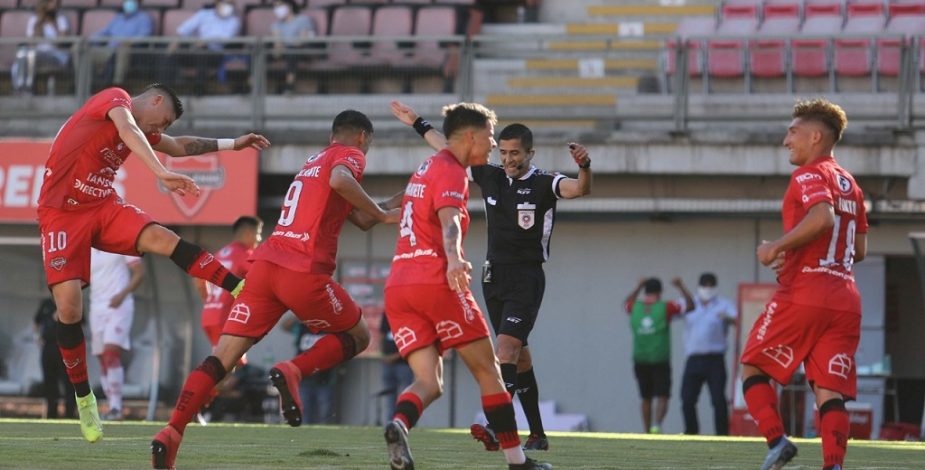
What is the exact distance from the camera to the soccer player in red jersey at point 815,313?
8.39 metres

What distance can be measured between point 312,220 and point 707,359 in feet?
34.5

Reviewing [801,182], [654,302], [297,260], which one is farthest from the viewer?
[654,302]

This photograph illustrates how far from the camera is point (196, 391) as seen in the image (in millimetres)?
8578

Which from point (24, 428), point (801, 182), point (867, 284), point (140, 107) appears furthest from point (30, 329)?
point (801, 182)

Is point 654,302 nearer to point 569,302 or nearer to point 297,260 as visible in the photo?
point 569,302

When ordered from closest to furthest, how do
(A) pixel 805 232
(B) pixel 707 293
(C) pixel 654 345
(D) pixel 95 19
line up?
1. (A) pixel 805 232
2. (C) pixel 654 345
3. (B) pixel 707 293
4. (D) pixel 95 19

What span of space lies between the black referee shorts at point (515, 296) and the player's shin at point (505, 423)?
2833mm

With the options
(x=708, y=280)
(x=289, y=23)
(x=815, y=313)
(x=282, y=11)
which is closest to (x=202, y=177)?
(x=289, y=23)

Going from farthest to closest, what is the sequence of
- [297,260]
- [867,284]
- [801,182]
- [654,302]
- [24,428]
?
[867,284] → [654,302] → [24,428] → [297,260] → [801,182]

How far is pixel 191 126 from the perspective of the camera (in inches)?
870

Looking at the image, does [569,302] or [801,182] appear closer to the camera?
[801,182]

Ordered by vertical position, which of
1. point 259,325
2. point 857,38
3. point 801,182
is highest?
point 857,38

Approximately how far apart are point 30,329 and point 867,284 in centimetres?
1104

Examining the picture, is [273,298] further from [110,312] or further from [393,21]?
[393,21]
